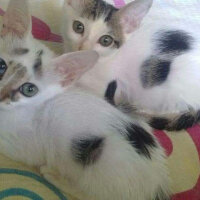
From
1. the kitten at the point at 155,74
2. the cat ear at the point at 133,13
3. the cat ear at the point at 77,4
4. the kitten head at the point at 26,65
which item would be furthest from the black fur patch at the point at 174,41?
the kitten head at the point at 26,65

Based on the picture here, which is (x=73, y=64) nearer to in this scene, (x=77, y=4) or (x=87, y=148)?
(x=87, y=148)

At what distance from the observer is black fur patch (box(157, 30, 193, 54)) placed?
1394mm

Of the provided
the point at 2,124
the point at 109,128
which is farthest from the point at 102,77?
the point at 2,124

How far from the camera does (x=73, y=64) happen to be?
110cm

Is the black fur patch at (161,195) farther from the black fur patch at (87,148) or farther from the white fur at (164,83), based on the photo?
the white fur at (164,83)

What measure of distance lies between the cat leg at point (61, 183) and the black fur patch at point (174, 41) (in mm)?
613

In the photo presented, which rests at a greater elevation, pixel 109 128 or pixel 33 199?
pixel 109 128

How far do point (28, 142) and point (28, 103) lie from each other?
13 centimetres

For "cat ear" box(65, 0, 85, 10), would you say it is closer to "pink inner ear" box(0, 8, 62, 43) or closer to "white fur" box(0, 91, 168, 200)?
"pink inner ear" box(0, 8, 62, 43)

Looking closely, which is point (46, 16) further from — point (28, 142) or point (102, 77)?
point (28, 142)

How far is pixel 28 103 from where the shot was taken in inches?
44.0

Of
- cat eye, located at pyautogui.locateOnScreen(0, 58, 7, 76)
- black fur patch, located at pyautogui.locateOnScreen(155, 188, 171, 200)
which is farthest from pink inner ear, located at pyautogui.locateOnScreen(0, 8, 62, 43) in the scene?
black fur patch, located at pyautogui.locateOnScreen(155, 188, 171, 200)

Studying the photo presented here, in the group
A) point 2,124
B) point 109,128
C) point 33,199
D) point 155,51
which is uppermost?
point 155,51

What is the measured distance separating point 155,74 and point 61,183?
537mm
